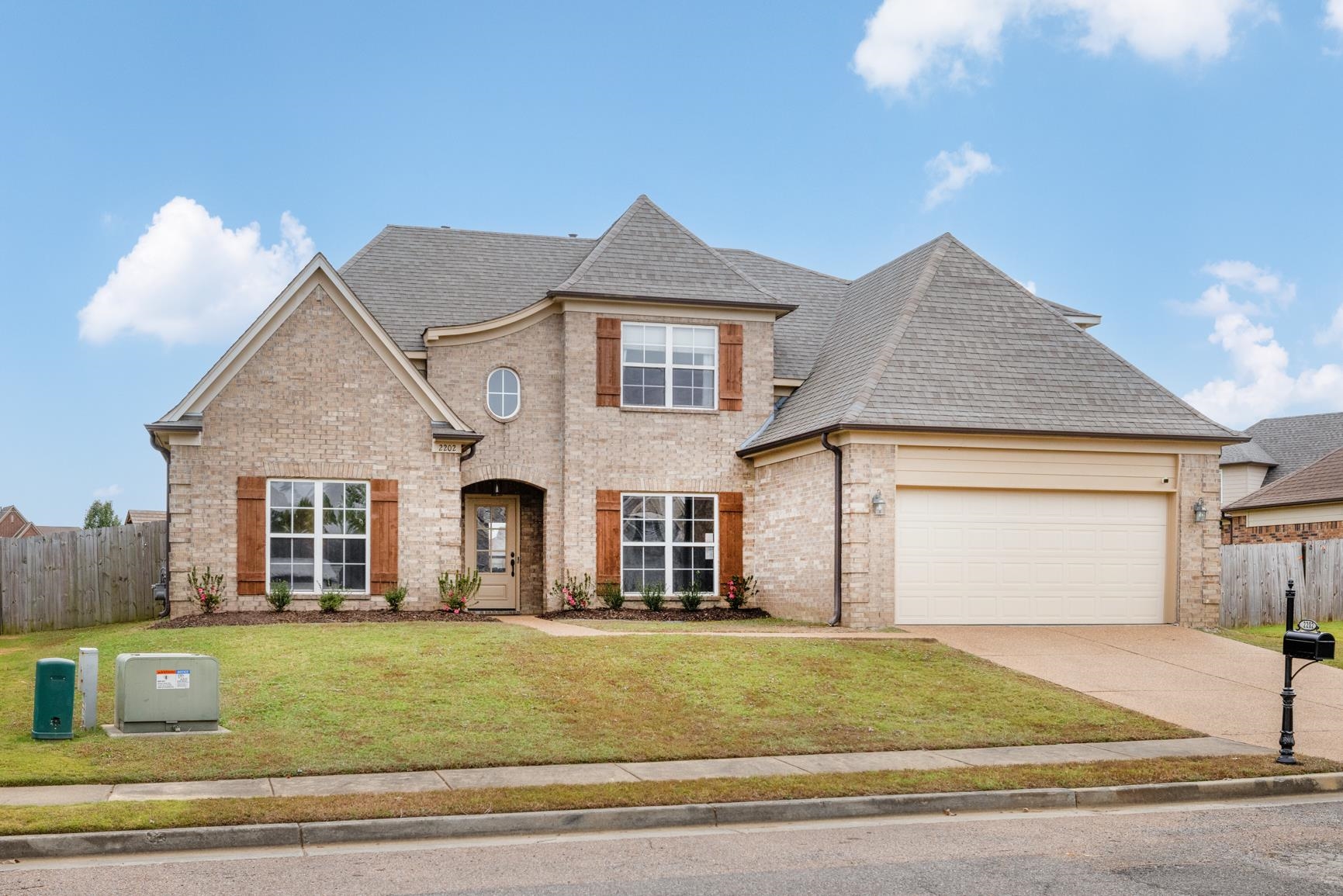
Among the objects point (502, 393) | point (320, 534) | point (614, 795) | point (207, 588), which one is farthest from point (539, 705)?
point (502, 393)

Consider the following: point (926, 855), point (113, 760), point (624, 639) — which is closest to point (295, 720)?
point (113, 760)

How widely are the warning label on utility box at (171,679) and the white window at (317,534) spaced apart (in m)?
9.16

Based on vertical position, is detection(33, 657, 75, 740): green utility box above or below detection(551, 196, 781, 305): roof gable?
below

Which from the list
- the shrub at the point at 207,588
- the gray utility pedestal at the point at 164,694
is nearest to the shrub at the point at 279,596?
the shrub at the point at 207,588

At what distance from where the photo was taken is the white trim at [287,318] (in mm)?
19906

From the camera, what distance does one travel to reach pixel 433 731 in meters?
11.4

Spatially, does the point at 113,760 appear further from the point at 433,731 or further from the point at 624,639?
the point at 624,639

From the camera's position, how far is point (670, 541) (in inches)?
909

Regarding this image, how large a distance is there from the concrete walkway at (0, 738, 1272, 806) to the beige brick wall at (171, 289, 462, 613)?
10881 mm

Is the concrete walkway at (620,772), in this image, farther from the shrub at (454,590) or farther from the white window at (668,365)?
the white window at (668,365)

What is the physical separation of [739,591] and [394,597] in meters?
6.32

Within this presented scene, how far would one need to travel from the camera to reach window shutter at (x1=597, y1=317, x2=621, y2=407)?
22.8m

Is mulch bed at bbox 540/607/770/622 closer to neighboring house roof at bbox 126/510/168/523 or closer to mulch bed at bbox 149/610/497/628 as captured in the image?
mulch bed at bbox 149/610/497/628

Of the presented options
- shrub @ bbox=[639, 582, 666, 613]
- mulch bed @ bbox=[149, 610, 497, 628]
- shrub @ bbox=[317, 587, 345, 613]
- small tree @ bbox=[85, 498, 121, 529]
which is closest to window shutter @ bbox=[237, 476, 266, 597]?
mulch bed @ bbox=[149, 610, 497, 628]
